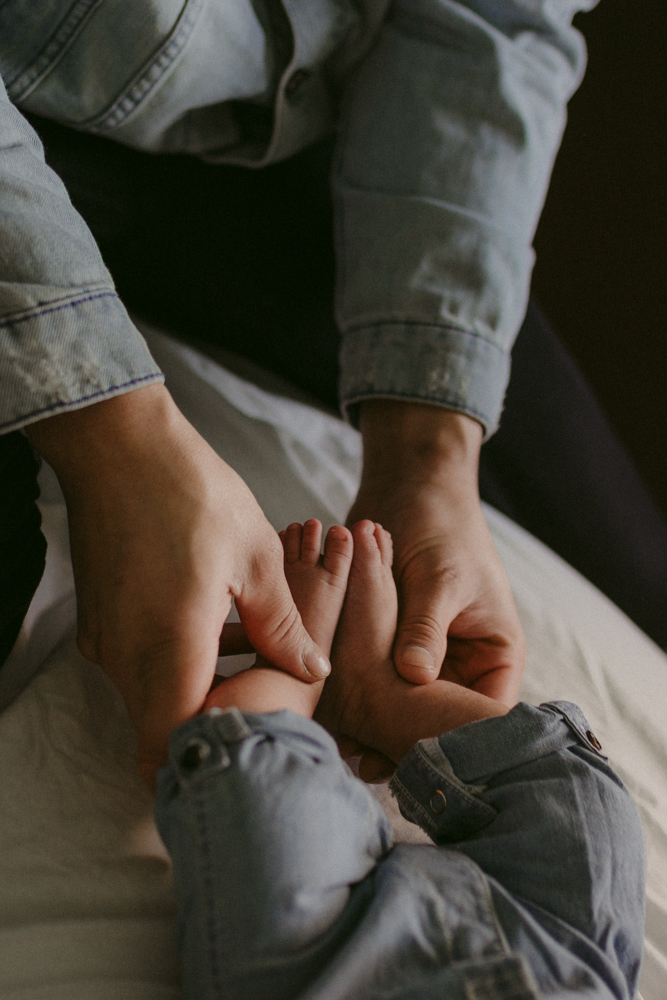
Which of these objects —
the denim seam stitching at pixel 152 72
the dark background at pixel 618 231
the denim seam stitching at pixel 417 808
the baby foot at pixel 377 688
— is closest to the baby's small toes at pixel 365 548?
the baby foot at pixel 377 688

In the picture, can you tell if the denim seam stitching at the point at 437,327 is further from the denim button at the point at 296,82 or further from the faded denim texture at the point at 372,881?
the faded denim texture at the point at 372,881

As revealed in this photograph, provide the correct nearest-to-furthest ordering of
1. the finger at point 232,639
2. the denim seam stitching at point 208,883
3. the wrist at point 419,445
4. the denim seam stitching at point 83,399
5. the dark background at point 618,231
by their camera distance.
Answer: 1. the denim seam stitching at point 208,883
2. the denim seam stitching at point 83,399
3. the finger at point 232,639
4. the wrist at point 419,445
5. the dark background at point 618,231

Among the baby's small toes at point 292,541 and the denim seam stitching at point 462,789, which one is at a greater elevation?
the baby's small toes at point 292,541

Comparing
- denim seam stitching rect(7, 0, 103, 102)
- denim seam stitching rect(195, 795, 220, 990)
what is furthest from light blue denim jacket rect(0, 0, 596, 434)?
denim seam stitching rect(195, 795, 220, 990)

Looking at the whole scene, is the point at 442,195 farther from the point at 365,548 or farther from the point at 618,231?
the point at 618,231

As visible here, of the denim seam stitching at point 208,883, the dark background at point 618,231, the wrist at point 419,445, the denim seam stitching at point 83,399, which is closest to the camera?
the denim seam stitching at point 208,883

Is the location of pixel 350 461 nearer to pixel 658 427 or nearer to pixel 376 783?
pixel 376 783

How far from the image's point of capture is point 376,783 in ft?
2.04

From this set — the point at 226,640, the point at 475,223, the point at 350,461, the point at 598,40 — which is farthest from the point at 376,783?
the point at 598,40

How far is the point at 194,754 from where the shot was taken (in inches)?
17.4

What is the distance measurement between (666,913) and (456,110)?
85 cm

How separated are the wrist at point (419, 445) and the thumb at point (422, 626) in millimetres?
132

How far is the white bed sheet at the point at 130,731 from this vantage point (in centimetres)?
42

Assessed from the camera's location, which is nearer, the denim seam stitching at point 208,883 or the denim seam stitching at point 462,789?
the denim seam stitching at point 208,883
